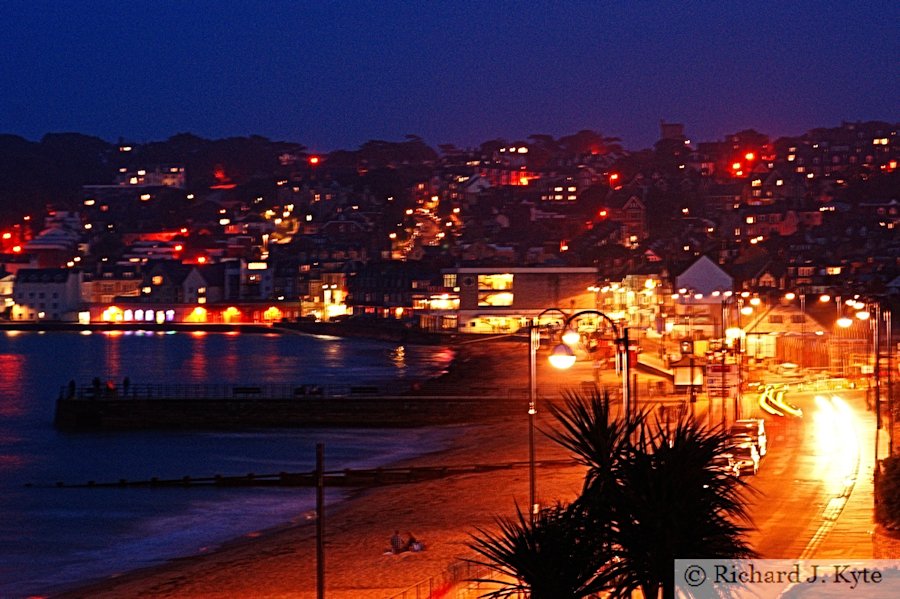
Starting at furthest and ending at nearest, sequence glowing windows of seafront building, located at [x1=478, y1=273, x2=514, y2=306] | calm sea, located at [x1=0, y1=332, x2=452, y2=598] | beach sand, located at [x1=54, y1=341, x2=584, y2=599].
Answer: glowing windows of seafront building, located at [x1=478, y1=273, x2=514, y2=306], calm sea, located at [x1=0, y1=332, x2=452, y2=598], beach sand, located at [x1=54, y1=341, x2=584, y2=599]

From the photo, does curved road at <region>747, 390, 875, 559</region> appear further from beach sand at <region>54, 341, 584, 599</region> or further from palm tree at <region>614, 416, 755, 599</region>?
palm tree at <region>614, 416, 755, 599</region>

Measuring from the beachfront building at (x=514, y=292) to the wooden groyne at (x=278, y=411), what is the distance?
25213 mm

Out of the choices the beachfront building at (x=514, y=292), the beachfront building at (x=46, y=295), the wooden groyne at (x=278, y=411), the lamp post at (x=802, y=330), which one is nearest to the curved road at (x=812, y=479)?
the wooden groyne at (x=278, y=411)

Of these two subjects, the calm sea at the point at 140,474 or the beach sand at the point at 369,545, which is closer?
the beach sand at the point at 369,545

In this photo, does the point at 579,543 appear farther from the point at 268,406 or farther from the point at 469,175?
the point at 469,175

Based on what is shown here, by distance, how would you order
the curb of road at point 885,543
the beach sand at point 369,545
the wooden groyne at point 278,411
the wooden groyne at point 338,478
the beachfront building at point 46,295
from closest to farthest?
the curb of road at point 885,543
the beach sand at point 369,545
the wooden groyne at point 338,478
the wooden groyne at point 278,411
the beachfront building at point 46,295

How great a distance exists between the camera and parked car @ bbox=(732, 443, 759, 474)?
12.9 meters

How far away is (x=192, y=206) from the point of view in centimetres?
12775

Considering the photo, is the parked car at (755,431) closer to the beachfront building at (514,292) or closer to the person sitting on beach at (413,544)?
the person sitting on beach at (413,544)

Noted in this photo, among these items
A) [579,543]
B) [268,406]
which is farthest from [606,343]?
[579,543]

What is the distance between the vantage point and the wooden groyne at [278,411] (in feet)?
78.3

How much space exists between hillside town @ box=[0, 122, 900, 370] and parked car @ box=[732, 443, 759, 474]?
25.8ft

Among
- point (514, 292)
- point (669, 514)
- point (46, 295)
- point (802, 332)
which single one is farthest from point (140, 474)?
point (46, 295)

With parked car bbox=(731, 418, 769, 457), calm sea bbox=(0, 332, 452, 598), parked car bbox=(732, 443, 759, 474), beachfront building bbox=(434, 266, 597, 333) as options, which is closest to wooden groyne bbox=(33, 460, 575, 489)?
calm sea bbox=(0, 332, 452, 598)
